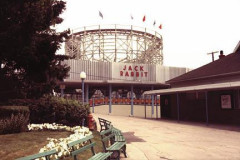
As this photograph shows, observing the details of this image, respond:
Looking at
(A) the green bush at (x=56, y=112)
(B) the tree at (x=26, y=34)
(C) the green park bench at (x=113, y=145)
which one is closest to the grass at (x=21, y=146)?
(C) the green park bench at (x=113, y=145)

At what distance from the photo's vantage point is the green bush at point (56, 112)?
14172mm

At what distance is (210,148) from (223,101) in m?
10.8

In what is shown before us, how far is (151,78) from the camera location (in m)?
33.2

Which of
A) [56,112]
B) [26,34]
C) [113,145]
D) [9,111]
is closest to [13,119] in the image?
[9,111]

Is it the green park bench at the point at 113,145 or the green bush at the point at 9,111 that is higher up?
the green bush at the point at 9,111

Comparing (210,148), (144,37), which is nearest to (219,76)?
(210,148)

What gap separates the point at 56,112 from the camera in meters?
14.3

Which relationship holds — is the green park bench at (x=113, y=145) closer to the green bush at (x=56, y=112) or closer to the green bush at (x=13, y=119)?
the green bush at (x=13, y=119)

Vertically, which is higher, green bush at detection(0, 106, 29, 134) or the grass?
green bush at detection(0, 106, 29, 134)

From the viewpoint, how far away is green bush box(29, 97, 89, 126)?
14172 mm

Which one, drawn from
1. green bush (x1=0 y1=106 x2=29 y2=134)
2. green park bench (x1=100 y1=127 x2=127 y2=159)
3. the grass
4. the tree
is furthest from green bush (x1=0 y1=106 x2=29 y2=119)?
green park bench (x1=100 y1=127 x2=127 y2=159)

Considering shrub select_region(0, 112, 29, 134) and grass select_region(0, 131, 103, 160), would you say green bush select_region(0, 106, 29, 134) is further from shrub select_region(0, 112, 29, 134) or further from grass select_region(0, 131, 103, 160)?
grass select_region(0, 131, 103, 160)

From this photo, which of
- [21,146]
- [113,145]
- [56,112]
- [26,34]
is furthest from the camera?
[56,112]

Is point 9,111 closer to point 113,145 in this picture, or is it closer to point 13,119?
point 13,119
